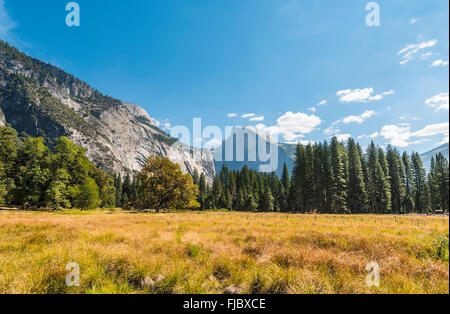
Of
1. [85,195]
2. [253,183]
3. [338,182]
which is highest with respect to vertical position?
[338,182]

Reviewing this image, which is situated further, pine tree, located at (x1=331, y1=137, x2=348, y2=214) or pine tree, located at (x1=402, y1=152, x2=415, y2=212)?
pine tree, located at (x1=402, y1=152, x2=415, y2=212)

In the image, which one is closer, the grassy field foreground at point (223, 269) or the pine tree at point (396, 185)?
the grassy field foreground at point (223, 269)

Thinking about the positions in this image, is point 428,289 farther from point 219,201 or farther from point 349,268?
point 219,201

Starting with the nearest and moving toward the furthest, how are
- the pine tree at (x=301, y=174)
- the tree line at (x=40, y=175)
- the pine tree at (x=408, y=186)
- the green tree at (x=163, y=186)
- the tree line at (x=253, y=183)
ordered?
the tree line at (x=40, y=175)
the tree line at (x=253, y=183)
the green tree at (x=163, y=186)
the pine tree at (x=301, y=174)
the pine tree at (x=408, y=186)

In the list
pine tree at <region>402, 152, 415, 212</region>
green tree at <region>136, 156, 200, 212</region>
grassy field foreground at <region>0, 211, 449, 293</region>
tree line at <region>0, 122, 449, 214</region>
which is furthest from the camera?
pine tree at <region>402, 152, 415, 212</region>

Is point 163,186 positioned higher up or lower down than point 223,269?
higher up

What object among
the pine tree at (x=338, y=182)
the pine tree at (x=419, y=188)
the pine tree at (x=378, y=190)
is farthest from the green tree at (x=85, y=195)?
the pine tree at (x=419, y=188)

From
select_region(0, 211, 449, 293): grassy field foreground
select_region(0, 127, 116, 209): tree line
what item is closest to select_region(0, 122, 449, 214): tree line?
select_region(0, 127, 116, 209): tree line

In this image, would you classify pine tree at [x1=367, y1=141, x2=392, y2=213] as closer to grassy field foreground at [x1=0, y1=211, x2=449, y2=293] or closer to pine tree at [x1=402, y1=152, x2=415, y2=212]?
pine tree at [x1=402, y1=152, x2=415, y2=212]

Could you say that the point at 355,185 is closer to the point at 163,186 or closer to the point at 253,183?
the point at 253,183

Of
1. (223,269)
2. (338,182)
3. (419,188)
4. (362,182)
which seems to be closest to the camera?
(223,269)

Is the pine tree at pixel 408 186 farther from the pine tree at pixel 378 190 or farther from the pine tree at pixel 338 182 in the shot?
the pine tree at pixel 338 182

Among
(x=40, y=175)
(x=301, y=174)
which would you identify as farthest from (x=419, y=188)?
(x=40, y=175)
